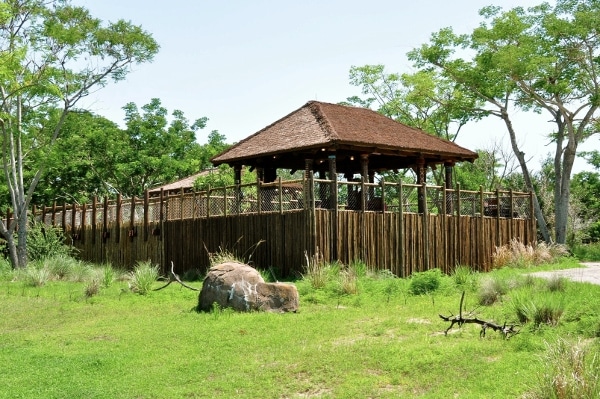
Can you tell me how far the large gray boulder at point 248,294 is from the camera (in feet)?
39.4

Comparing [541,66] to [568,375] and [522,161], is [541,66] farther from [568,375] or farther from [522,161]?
[568,375]

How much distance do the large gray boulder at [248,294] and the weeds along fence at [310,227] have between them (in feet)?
14.3

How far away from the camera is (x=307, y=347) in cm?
904

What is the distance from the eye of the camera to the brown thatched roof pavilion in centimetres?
1930

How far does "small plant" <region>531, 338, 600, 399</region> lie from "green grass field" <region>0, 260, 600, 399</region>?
0.06 meters

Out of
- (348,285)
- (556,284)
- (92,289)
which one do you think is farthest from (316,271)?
(556,284)

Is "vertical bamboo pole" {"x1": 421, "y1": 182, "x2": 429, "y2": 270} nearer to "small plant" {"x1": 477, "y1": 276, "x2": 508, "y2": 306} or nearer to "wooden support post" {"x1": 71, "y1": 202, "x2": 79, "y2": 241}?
"small plant" {"x1": 477, "y1": 276, "x2": 508, "y2": 306}

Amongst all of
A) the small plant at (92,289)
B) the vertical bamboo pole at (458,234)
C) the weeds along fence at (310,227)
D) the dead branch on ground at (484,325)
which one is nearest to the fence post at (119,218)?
the weeds along fence at (310,227)

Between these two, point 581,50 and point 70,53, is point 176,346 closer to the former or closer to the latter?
point 70,53

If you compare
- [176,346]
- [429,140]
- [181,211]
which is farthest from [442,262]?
[176,346]

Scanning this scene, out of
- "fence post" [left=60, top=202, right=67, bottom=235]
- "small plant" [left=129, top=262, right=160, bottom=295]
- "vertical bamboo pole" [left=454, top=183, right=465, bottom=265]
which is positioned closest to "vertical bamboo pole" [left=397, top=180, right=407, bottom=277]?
"vertical bamboo pole" [left=454, top=183, right=465, bottom=265]

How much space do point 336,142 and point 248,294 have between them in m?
7.34

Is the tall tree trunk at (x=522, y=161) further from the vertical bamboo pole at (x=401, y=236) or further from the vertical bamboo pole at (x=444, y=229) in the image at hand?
the vertical bamboo pole at (x=401, y=236)

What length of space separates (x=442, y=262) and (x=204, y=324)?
33.5 ft
